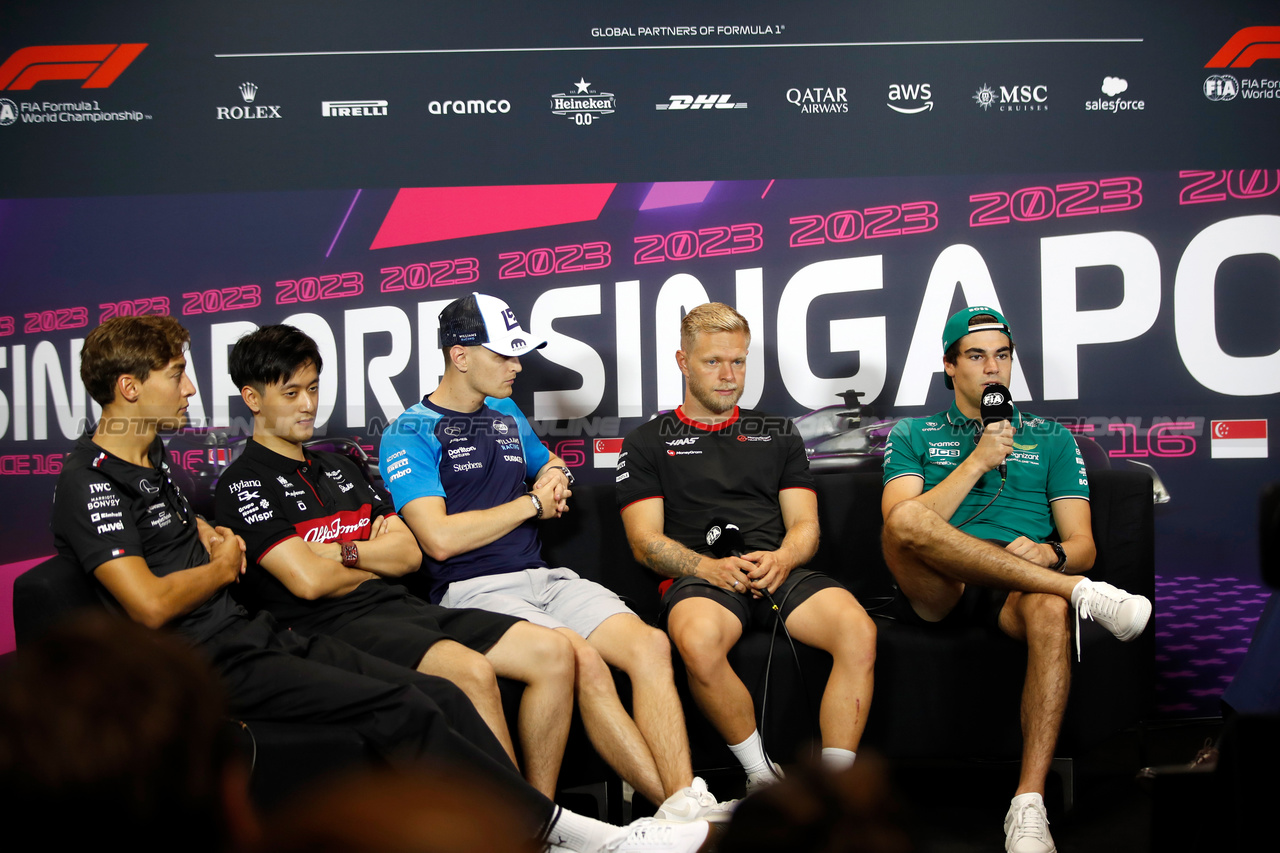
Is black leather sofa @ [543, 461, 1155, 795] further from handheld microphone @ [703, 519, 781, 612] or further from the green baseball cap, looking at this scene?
the green baseball cap

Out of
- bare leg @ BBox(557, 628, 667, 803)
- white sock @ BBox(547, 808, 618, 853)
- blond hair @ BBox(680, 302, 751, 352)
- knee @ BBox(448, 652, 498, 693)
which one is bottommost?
white sock @ BBox(547, 808, 618, 853)

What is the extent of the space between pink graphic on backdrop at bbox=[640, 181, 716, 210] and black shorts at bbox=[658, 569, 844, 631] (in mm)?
1539

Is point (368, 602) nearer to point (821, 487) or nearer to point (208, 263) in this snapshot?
point (821, 487)

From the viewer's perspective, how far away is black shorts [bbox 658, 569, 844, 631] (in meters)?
2.33

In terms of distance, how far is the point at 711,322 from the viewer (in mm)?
2652

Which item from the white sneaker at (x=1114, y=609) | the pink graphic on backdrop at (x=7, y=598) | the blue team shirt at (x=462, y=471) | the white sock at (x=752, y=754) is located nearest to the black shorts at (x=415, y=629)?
the blue team shirt at (x=462, y=471)

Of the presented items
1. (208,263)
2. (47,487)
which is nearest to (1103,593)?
(208,263)

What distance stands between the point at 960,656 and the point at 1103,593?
41 centimetres

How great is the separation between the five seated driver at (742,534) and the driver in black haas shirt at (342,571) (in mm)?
414

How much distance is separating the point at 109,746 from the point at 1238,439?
3.59 m

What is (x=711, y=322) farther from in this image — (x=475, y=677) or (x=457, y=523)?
(x=475, y=677)

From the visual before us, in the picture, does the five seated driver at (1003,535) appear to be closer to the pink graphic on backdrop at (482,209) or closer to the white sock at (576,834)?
the white sock at (576,834)

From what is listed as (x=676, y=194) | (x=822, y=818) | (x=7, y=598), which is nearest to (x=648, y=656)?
(x=822, y=818)

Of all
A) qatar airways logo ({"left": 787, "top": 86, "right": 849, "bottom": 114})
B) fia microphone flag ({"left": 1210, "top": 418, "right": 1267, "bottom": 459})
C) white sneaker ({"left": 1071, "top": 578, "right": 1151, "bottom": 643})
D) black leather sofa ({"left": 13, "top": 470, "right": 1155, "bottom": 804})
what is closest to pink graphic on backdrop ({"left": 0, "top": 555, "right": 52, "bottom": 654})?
black leather sofa ({"left": 13, "top": 470, "right": 1155, "bottom": 804})
